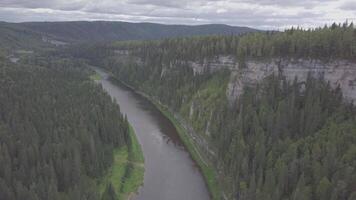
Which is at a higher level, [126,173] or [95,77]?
[95,77]

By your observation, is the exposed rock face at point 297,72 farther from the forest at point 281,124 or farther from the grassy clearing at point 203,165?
the grassy clearing at point 203,165

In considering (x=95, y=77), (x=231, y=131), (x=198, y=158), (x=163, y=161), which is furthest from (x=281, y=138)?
(x=95, y=77)

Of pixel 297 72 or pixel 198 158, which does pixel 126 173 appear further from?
pixel 297 72

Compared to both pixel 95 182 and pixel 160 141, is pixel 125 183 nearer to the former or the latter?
pixel 95 182

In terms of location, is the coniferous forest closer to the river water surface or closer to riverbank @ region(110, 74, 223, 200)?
riverbank @ region(110, 74, 223, 200)

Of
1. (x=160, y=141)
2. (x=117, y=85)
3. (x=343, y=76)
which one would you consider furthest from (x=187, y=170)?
(x=117, y=85)
